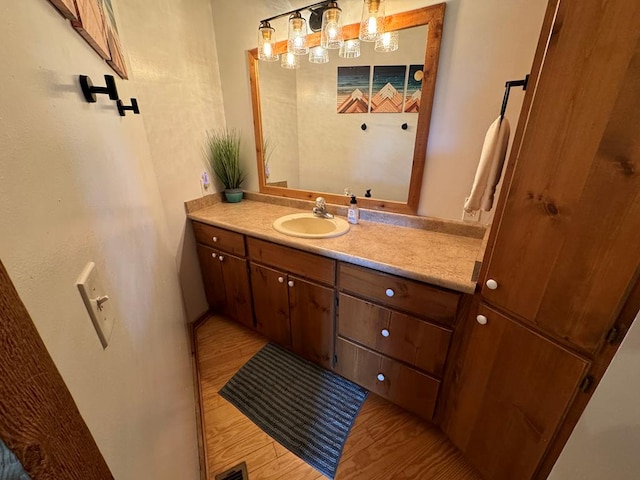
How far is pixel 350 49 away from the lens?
4.56 ft

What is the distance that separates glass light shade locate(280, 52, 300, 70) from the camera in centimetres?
158

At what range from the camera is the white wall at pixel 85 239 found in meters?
0.30

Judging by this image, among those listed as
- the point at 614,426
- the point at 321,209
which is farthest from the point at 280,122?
the point at 614,426

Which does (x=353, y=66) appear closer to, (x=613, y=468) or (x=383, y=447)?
(x=613, y=468)

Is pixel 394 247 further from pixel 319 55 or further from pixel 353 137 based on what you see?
pixel 319 55

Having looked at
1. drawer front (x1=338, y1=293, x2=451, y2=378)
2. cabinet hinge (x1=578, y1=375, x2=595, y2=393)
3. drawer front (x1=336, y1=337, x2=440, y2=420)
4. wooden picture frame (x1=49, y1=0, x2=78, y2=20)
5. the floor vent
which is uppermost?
wooden picture frame (x1=49, y1=0, x2=78, y2=20)

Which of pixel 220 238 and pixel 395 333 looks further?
pixel 220 238

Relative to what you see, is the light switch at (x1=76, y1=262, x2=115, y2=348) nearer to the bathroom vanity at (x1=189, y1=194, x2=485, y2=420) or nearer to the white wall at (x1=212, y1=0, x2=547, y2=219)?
the bathroom vanity at (x1=189, y1=194, x2=485, y2=420)

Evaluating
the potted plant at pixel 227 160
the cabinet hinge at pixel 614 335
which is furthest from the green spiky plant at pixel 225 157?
the cabinet hinge at pixel 614 335

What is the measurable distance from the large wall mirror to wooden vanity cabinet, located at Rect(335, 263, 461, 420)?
1.83 ft

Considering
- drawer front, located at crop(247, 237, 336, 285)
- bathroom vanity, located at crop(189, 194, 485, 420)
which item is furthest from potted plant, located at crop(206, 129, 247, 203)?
drawer front, located at crop(247, 237, 336, 285)

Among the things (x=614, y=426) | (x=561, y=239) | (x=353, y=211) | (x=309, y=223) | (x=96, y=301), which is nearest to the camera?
(x=96, y=301)

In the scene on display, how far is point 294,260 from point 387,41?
1.19m

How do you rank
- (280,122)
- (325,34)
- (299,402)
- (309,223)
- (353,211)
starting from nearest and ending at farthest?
(325,34) → (299,402) → (353,211) → (309,223) → (280,122)
